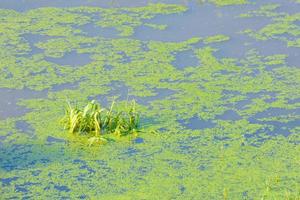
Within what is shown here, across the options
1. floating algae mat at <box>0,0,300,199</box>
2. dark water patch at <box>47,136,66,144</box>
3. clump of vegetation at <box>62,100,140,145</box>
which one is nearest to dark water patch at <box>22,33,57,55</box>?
floating algae mat at <box>0,0,300,199</box>

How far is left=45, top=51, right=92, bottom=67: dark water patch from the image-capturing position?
5.86m

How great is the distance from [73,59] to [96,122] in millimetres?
1180

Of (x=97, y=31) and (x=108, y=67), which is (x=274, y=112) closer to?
(x=108, y=67)

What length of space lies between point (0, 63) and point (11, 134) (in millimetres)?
1063

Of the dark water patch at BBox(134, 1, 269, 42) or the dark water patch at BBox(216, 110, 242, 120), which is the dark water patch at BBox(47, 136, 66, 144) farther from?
the dark water patch at BBox(134, 1, 269, 42)

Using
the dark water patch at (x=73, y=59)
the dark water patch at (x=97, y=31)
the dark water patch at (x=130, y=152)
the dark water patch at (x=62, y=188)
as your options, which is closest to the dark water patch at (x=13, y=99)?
the dark water patch at (x=73, y=59)

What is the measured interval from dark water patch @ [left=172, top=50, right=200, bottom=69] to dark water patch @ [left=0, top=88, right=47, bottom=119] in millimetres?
950

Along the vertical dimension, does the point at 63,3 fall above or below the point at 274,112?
above

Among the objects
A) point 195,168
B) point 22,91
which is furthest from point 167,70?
point 195,168

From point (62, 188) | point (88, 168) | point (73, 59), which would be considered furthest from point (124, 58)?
point (62, 188)

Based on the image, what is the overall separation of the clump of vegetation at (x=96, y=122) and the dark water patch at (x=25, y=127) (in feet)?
0.62

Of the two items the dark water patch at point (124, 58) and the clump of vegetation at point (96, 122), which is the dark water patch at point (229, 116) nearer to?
the clump of vegetation at point (96, 122)

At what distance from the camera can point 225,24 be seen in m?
6.60

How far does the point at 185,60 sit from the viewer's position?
5.91 m
